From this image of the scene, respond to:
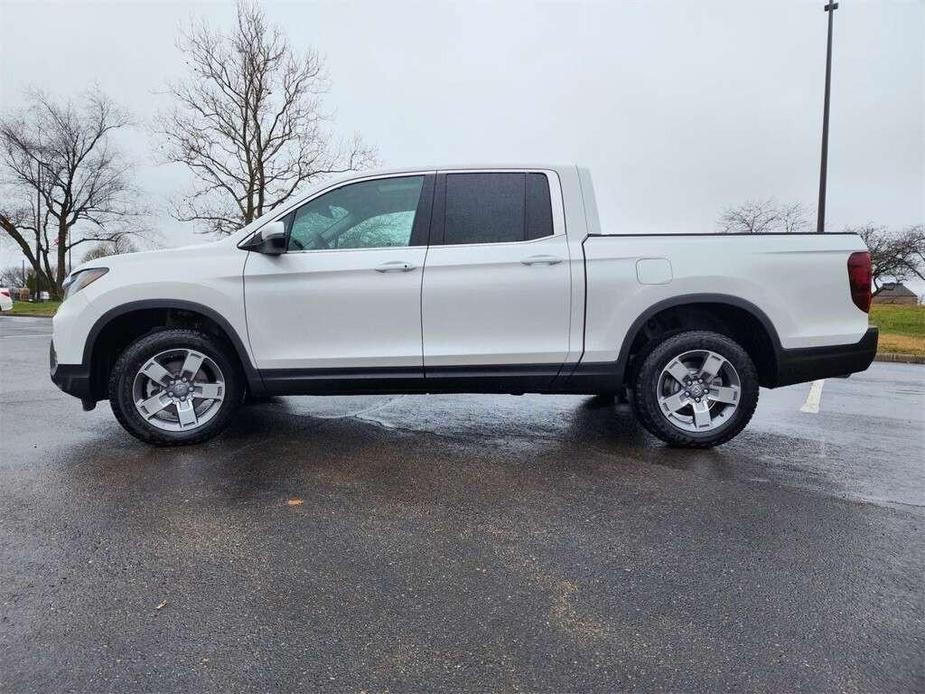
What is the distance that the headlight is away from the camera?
371 centimetres

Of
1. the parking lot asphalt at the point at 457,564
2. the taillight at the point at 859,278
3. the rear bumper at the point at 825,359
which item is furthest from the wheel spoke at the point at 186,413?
the taillight at the point at 859,278

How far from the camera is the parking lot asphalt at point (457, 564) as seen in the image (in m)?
1.63

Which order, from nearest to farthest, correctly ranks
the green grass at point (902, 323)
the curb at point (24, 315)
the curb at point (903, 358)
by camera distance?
1. the curb at point (903, 358)
2. the green grass at point (902, 323)
3. the curb at point (24, 315)

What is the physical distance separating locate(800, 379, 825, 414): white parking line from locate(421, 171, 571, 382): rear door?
11.1 feet

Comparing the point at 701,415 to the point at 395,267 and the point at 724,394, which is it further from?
the point at 395,267

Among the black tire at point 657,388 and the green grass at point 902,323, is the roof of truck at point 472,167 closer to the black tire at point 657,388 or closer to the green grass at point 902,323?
the black tire at point 657,388

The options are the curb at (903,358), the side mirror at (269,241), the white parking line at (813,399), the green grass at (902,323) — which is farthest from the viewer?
the green grass at (902,323)

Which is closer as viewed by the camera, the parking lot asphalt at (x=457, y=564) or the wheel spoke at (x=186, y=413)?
the parking lot asphalt at (x=457, y=564)

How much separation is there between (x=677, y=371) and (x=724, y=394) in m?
0.37

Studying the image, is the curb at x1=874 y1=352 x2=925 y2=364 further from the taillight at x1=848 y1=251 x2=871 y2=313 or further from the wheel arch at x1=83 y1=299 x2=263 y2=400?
the wheel arch at x1=83 y1=299 x2=263 y2=400

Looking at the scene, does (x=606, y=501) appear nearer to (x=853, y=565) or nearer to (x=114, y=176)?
(x=853, y=565)

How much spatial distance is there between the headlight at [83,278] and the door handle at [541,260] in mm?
2896

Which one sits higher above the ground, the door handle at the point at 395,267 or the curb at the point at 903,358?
the door handle at the point at 395,267

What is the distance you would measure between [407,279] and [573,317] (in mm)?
1163
